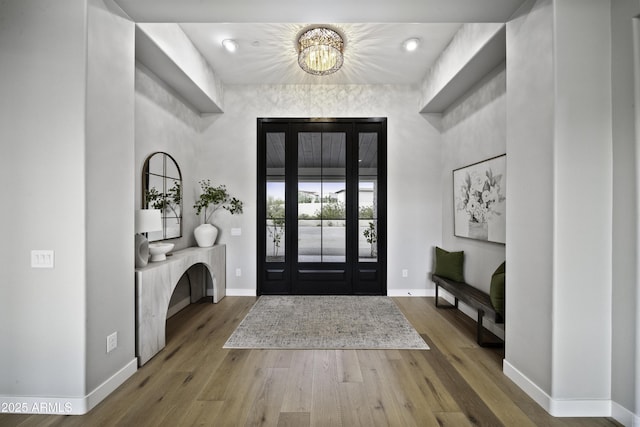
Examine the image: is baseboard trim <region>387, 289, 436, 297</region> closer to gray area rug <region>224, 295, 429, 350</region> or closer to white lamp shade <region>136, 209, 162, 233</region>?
gray area rug <region>224, 295, 429, 350</region>

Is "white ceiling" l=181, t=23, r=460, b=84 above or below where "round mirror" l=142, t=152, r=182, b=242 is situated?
above

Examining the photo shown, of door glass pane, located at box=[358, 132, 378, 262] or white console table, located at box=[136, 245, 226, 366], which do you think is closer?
white console table, located at box=[136, 245, 226, 366]

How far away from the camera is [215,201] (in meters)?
4.27

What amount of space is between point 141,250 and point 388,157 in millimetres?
3446

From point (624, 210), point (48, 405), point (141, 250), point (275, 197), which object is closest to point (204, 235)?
point (275, 197)

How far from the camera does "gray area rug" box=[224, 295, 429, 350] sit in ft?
9.25

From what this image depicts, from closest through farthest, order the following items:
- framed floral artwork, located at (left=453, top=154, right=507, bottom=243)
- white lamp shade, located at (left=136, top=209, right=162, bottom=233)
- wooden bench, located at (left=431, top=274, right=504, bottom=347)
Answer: white lamp shade, located at (left=136, top=209, right=162, bottom=233), wooden bench, located at (left=431, top=274, right=504, bottom=347), framed floral artwork, located at (left=453, top=154, right=507, bottom=243)

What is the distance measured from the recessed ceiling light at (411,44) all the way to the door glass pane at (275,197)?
205 cm

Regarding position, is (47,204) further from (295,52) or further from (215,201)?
(295,52)

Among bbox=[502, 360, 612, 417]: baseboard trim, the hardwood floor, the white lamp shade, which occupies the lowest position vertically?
the hardwood floor

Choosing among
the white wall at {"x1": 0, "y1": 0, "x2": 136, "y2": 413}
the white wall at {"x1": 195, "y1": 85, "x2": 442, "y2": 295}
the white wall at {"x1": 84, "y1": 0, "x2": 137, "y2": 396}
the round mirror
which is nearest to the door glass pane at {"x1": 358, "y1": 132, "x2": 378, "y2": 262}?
the white wall at {"x1": 195, "y1": 85, "x2": 442, "y2": 295}

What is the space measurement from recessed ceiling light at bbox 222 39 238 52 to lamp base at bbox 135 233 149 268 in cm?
235

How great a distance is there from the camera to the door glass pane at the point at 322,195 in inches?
179

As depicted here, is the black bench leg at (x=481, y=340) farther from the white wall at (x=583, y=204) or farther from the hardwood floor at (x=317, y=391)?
the white wall at (x=583, y=204)
